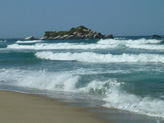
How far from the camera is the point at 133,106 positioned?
6441mm

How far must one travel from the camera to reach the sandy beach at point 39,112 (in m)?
5.08

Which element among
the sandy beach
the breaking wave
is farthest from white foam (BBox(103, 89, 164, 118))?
the sandy beach

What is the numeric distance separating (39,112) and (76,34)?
263ft

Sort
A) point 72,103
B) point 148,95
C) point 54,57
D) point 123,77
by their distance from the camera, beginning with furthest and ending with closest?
1. point 54,57
2. point 123,77
3. point 148,95
4. point 72,103

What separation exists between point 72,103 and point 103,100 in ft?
3.27

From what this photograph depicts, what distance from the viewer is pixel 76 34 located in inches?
3356

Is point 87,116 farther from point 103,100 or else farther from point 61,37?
point 61,37

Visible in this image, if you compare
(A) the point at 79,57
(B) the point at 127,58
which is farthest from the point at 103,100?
(A) the point at 79,57

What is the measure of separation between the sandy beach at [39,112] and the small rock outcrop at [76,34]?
75.8 metres

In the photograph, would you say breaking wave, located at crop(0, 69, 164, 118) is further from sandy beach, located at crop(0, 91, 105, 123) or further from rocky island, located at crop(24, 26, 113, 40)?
rocky island, located at crop(24, 26, 113, 40)

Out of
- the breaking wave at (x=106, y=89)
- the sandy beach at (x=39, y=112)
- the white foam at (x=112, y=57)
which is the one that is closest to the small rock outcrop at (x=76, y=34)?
the white foam at (x=112, y=57)

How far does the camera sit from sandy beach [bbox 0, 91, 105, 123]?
5.08 m

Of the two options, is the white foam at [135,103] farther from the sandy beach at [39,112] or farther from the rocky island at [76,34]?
the rocky island at [76,34]

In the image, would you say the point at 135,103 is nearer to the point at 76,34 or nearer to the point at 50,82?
the point at 50,82
